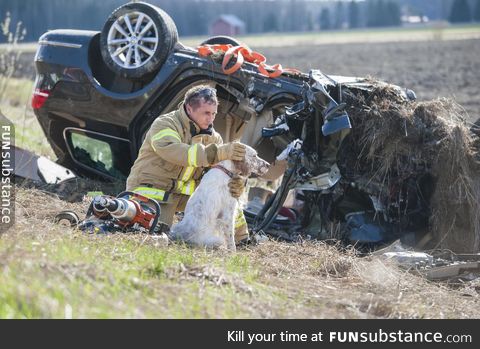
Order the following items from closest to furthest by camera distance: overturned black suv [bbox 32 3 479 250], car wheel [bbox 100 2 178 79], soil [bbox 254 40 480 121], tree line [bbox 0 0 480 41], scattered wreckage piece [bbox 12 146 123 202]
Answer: overturned black suv [bbox 32 3 479 250] → car wheel [bbox 100 2 178 79] → scattered wreckage piece [bbox 12 146 123 202] → soil [bbox 254 40 480 121] → tree line [bbox 0 0 480 41]

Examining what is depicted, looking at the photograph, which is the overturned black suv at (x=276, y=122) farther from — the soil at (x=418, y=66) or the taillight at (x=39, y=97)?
the soil at (x=418, y=66)

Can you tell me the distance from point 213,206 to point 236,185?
223 millimetres

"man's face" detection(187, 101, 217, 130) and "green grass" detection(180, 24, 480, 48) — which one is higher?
"man's face" detection(187, 101, 217, 130)

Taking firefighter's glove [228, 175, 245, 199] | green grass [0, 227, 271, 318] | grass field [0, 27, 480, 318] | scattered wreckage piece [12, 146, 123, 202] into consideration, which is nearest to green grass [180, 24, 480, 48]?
scattered wreckage piece [12, 146, 123, 202]

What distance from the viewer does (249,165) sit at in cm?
554

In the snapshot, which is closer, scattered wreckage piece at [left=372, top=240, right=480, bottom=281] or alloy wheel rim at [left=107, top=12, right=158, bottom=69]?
scattered wreckage piece at [left=372, top=240, right=480, bottom=281]

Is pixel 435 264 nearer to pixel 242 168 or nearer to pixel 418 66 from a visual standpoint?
pixel 242 168

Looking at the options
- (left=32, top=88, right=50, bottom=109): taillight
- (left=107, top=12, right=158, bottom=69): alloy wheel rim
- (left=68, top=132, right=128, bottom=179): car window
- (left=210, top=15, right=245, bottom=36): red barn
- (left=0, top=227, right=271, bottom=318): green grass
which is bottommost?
(left=210, top=15, right=245, bottom=36): red barn

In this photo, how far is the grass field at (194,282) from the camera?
12.0 ft

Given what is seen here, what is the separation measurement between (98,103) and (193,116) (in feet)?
6.67

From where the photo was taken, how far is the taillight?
791 cm

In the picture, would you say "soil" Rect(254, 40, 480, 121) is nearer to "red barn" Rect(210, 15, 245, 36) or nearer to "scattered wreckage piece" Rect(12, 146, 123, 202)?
"scattered wreckage piece" Rect(12, 146, 123, 202)

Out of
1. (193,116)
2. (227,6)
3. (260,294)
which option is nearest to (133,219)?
(193,116)
